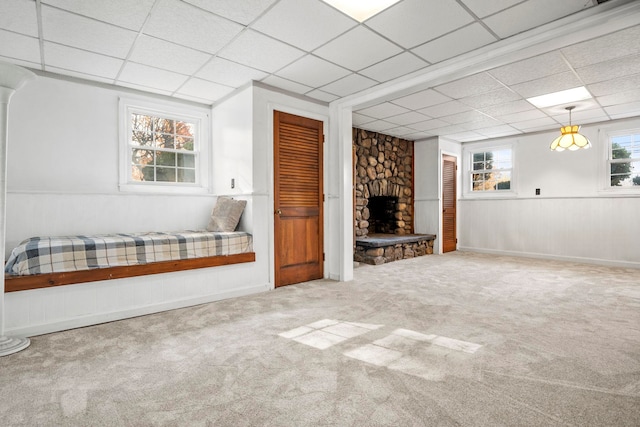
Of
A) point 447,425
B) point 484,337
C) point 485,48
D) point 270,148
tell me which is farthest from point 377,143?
point 447,425

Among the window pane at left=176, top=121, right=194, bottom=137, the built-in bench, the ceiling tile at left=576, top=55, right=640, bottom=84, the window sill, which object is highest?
the ceiling tile at left=576, top=55, right=640, bottom=84

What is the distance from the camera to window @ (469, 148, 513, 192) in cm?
677

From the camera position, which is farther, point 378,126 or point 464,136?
point 464,136

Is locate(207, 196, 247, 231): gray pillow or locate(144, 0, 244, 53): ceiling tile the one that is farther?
locate(207, 196, 247, 231): gray pillow

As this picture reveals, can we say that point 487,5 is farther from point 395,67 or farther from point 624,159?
point 624,159

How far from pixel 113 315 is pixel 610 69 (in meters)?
5.33

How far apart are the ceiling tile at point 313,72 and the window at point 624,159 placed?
16.6 feet

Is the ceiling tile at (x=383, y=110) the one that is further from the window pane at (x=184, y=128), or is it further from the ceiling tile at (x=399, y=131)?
the window pane at (x=184, y=128)

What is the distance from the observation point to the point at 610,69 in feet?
11.3

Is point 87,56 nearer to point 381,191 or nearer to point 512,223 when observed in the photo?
point 381,191

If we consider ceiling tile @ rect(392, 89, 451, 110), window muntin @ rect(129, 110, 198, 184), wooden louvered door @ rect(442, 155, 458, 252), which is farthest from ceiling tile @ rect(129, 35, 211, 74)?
wooden louvered door @ rect(442, 155, 458, 252)

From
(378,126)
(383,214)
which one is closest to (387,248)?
(383,214)

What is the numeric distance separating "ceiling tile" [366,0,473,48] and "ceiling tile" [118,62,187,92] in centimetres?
217

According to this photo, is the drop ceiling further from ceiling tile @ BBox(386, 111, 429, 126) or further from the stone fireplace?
the stone fireplace
